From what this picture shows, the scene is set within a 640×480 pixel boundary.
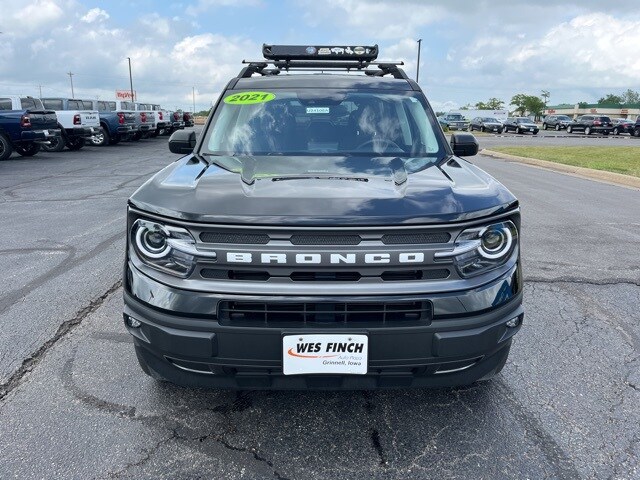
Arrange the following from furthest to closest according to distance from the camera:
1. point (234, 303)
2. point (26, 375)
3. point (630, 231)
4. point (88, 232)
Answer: point (630, 231) < point (88, 232) < point (26, 375) < point (234, 303)

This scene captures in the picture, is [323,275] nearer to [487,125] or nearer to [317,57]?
[317,57]

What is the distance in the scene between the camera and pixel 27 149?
16.7 meters

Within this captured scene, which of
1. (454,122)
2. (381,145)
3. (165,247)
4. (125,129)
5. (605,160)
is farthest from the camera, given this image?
(454,122)

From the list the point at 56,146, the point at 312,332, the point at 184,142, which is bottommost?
the point at 56,146

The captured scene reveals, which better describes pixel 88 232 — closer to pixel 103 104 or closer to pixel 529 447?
pixel 529 447

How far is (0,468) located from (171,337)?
3.27 feet

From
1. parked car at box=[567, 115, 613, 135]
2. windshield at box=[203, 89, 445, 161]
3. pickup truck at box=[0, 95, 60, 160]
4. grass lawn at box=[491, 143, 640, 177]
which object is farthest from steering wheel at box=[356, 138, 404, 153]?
parked car at box=[567, 115, 613, 135]

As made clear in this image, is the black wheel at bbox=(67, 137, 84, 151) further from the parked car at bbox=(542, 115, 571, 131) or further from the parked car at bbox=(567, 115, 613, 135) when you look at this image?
the parked car at bbox=(542, 115, 571, 131)

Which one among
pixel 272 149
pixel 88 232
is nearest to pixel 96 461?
pixel 272 149

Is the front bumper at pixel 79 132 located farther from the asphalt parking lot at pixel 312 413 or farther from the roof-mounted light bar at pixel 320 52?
the roof-mounted light bar at pixel 320 52

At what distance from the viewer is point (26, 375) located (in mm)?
3049

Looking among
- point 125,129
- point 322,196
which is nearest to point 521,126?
point 125,129

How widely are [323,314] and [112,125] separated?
21.4 meters

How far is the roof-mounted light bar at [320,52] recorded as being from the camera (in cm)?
499
